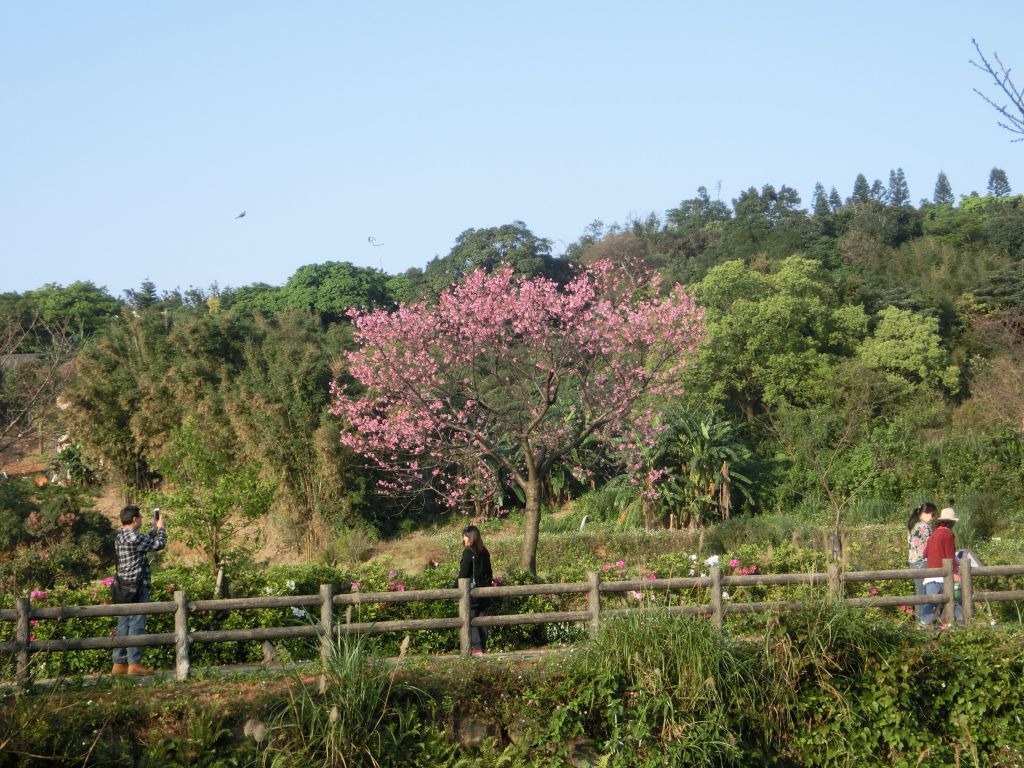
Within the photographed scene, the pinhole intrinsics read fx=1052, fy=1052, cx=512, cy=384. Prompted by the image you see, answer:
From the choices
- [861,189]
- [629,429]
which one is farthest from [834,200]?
[629,429]

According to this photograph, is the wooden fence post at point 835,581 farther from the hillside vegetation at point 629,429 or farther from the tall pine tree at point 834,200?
the tall pine tree at point 834,200

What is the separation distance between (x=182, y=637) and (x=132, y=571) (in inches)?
34.8

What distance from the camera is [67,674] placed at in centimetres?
1045

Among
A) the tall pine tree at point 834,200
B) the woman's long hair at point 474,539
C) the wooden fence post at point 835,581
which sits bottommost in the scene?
the wooden fence post at point 835,581

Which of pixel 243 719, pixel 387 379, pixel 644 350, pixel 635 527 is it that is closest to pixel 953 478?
pixel 635 527

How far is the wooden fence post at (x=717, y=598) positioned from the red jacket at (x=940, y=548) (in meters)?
2.56

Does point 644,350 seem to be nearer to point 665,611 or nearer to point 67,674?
point 665,611

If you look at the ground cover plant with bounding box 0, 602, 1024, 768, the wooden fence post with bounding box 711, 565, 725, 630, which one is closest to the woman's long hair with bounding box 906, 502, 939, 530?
the ground cover plant with bounding box 0, 602, 1024, 768

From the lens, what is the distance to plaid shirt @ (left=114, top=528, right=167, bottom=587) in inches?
386

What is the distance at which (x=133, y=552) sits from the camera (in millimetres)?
9844

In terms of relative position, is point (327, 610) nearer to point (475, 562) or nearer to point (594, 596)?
point (475, 562)

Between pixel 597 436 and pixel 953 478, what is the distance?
490 inches

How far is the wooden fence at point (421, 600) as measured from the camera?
919 cm

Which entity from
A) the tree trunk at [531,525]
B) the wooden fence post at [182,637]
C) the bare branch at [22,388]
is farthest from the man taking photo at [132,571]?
the tree trunk at [531,525]
